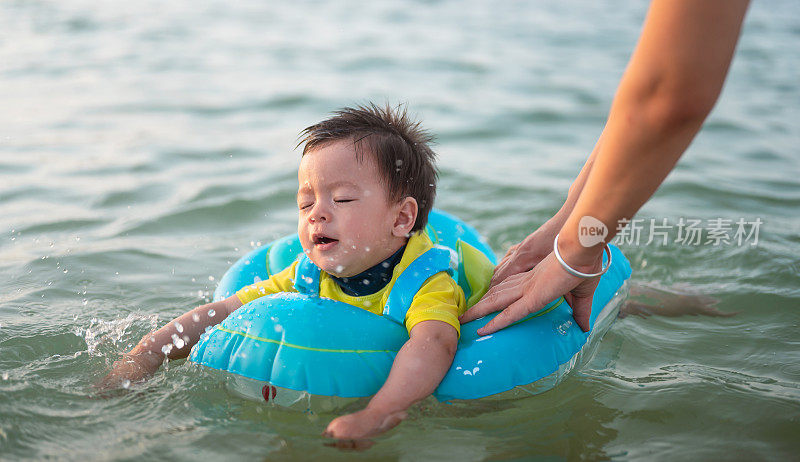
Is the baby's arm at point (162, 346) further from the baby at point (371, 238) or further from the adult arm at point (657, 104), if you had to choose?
the adult arm at point (657, 104)

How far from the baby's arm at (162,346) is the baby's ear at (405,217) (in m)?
0.76

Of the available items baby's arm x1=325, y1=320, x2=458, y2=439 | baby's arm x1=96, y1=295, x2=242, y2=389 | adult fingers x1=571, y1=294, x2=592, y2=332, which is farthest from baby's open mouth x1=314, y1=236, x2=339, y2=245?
adult fingers x1=571, y1=294, x2=592, y2=332

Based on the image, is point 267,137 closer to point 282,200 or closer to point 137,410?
point 282,200

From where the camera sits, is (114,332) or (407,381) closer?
(407,381)

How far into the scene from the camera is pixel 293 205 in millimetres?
5402

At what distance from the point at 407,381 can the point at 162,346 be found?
1015mm

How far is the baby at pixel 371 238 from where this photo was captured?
8.81 feet

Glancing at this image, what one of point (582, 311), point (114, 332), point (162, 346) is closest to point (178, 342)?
point (162, 346)

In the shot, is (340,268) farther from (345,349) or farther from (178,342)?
(178,342)

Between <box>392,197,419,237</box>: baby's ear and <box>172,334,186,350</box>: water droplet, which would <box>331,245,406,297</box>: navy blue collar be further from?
<box>172,334,186,350</box>: water droplet

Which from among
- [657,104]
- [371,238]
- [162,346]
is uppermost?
[657,104]

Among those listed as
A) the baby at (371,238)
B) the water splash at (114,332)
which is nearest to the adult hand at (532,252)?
the baby at (371,238)

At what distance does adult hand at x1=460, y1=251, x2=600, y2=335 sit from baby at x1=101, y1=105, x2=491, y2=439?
129mm

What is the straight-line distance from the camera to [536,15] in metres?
14.7
